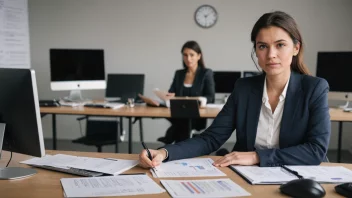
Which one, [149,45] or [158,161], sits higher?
[149,45]

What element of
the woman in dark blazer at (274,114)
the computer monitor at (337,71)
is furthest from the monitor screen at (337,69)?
the woman in dark blazer at (274,114)

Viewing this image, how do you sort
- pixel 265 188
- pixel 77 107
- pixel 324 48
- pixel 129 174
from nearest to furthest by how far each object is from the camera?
pixel 265 188, pixel 129 174, pixel 77 107, pixel 324 48

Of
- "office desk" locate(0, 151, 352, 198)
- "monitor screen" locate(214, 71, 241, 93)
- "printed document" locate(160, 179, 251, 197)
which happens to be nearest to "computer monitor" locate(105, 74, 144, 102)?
"monitor screen" locate(214, 71, 241, 93)

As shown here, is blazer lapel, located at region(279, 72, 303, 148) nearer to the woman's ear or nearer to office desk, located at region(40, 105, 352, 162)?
the woman's ear

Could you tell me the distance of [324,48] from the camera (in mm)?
4941

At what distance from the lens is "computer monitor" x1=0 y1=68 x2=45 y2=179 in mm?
1201

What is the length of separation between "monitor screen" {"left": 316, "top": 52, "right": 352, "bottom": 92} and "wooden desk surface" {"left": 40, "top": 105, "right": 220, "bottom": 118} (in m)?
1.13

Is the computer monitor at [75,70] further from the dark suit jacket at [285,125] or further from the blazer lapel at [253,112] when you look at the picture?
the blazer lapel at [253,112]

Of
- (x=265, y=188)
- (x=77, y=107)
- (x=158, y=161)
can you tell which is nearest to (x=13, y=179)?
(x=158, y=161)

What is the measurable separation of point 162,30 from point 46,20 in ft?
5.94

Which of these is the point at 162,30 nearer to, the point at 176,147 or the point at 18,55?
the point at 18,55

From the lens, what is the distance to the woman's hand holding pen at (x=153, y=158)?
53.1 inches

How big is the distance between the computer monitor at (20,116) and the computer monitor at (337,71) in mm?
2849

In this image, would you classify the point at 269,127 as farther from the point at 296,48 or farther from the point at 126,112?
the point at 126,112
